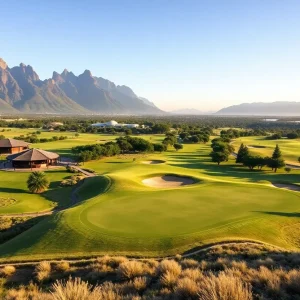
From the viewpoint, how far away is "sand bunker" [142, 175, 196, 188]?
42.3 meters

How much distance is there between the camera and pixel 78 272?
15953 mm

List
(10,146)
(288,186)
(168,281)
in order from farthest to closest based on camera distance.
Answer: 1. (10,146)
2. (288,186)
3. (168,281)

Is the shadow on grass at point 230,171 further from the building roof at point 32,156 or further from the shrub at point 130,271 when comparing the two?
the shrub at point 130,271

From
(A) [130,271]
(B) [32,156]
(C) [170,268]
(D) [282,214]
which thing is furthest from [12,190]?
(C) [170,268]

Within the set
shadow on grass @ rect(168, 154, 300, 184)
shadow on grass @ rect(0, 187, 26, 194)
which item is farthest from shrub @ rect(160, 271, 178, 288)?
shadow on grass @ rect(168, 154, 300, 184)

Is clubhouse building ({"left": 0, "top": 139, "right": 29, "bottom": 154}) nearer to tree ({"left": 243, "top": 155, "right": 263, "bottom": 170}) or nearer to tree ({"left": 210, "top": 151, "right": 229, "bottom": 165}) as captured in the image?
tree ({"left": 210, "top": 151, "right": 229, "bottom": 165})

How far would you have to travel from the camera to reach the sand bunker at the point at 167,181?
1667 inches

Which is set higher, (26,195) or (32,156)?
(32,156)

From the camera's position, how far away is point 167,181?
44656mm

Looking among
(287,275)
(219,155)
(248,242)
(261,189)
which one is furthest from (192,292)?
(219,155)

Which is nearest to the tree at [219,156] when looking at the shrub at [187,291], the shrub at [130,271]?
the shrub at [130,271]

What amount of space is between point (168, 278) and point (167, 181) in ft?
111

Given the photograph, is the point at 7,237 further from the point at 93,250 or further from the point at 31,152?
the point at 31,152

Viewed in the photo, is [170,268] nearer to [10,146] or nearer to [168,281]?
[168,281]
